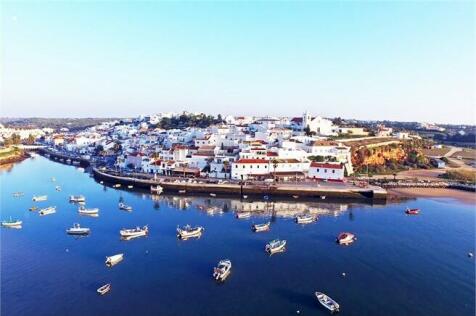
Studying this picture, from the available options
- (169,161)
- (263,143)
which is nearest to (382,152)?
(263,143)

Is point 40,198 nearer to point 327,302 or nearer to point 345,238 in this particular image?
point 345,238

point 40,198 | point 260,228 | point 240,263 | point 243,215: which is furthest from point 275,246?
point 40,198

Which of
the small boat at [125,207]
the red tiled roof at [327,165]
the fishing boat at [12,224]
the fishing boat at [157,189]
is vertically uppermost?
the red tiled roof at [327,165]

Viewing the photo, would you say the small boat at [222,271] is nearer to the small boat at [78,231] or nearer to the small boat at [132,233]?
the small boat at [132,233]

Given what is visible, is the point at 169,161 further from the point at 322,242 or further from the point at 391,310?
the point at 391,310

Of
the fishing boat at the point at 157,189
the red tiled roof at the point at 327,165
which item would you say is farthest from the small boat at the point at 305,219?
the fishing boat at the point at 157,189

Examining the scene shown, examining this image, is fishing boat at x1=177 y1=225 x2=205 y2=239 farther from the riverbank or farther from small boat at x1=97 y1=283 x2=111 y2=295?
the riverbank
